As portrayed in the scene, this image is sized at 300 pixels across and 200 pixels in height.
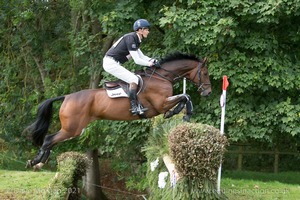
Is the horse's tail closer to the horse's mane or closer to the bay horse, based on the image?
the bay horse

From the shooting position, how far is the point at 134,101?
6.58 meters

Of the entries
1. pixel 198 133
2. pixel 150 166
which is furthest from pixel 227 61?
pixel 198 133

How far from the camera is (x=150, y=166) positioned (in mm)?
6535

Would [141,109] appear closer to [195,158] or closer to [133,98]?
[133,98]

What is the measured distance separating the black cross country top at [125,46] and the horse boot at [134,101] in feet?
1.40

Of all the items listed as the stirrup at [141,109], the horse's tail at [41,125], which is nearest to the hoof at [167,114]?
the stirrup at [141,109]

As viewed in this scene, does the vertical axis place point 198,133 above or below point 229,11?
below

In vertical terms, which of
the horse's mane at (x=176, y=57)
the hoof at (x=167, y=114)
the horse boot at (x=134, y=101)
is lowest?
the hoof at (x=167, y=114)

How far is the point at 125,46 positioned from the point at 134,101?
2.58 feet

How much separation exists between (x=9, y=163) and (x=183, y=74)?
968 centimetres

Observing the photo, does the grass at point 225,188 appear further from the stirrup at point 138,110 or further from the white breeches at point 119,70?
the white breeches at point 119,70

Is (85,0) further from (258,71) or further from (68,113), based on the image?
(68,113)

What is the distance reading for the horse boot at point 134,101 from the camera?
655 cm

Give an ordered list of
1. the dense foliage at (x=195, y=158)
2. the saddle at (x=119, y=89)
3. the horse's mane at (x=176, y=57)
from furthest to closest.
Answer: the horse's mane at (x=176, y=57) → the saddle at (x=119, y=89) → the dense foliage at (x=195, y=158)
